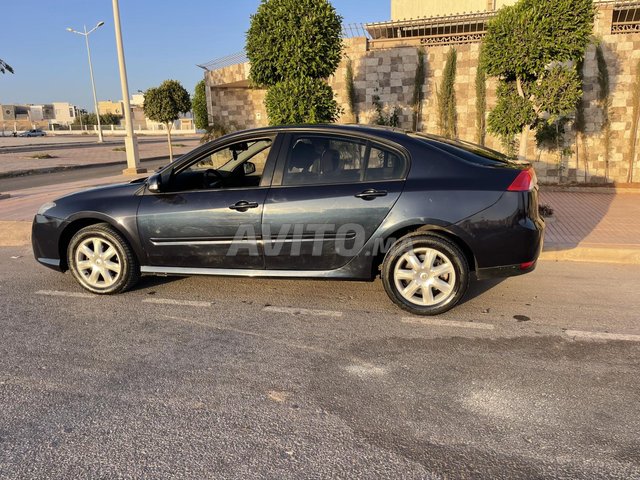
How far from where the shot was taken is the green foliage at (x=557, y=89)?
309 inches

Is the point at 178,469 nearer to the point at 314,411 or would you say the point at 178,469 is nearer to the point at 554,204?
the point at 314,411

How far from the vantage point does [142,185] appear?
15.3ft

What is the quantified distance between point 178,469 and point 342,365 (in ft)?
4.43

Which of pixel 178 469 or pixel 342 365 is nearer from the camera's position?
pixel 178 469

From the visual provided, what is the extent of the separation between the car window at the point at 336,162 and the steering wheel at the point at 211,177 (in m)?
0.92

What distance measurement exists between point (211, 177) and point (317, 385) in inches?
109

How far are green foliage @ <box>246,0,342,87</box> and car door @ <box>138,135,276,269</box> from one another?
530 cm

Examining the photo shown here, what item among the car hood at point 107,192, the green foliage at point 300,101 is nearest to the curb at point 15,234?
the car hood at point 107,192

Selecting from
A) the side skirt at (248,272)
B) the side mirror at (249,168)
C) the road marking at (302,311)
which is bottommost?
the road marking at (302,311)

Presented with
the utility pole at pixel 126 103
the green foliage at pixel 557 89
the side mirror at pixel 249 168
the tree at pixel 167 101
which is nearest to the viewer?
the side mirror at pixel 249 168

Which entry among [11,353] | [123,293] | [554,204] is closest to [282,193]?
[123,293]

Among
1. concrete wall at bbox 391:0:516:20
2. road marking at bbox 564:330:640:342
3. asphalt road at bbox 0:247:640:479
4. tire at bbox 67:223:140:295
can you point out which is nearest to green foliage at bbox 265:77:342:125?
tire at bbox 67:223:140:295

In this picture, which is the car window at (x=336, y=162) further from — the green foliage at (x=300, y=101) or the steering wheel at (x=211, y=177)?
the green foliage at (x=300, y=101)

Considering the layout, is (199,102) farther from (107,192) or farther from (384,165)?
(384,165)
